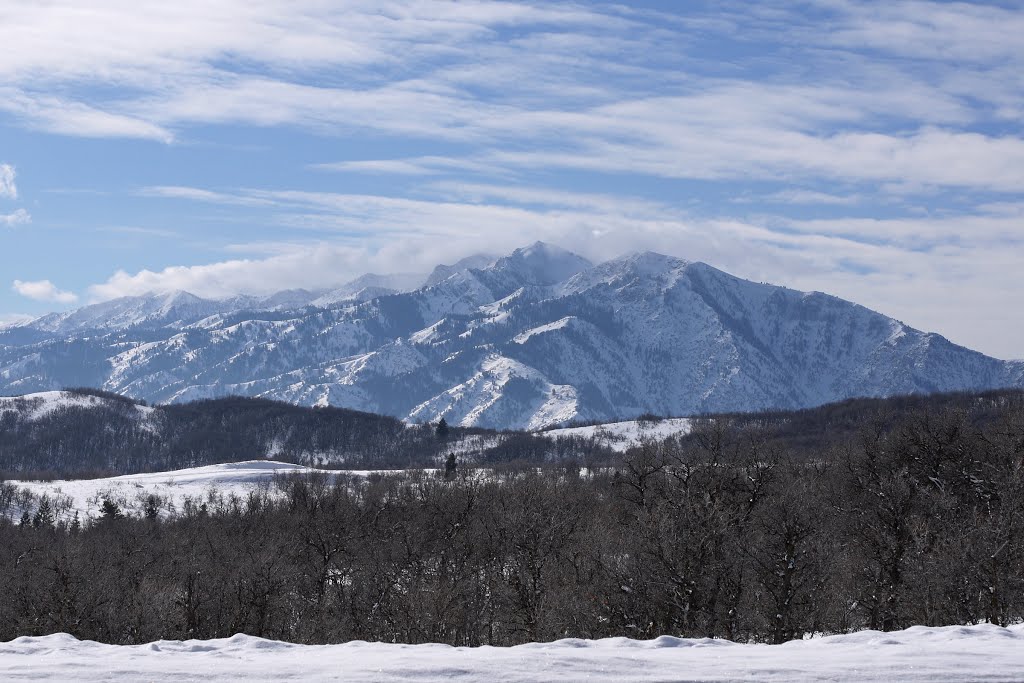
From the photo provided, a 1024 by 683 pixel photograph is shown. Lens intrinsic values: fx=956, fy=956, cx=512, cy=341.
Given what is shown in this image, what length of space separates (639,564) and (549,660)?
94.3 ft

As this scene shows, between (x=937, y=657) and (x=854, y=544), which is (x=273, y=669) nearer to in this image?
(x=937, y=657)

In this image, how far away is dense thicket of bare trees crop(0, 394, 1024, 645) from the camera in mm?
49750

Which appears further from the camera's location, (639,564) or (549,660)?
(639,564)

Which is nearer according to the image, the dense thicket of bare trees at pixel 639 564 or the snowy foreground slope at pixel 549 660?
the snowy foreground slope at pixel 549 660

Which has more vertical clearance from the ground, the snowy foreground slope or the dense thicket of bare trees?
the snowy foreground slope

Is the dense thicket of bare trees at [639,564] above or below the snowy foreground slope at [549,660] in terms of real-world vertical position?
below

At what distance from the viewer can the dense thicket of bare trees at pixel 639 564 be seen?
163ft

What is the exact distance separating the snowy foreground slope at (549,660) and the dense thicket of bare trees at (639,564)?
18.5 meters

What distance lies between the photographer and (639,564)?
2028 inches

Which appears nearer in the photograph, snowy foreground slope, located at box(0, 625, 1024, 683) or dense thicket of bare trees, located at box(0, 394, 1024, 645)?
snowy foreground slope, located at box(0, 625, 1024, 683)

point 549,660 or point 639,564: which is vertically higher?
point 549,660

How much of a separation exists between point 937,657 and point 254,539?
388ft

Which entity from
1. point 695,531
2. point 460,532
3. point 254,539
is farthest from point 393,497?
point 695,531

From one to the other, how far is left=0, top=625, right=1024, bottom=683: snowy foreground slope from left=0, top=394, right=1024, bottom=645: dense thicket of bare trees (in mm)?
18462
